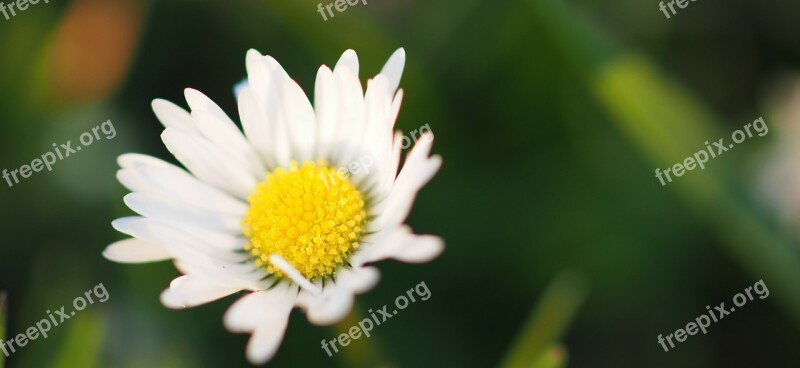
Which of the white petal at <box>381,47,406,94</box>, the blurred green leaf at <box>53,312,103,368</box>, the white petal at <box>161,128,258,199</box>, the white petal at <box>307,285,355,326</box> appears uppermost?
the white petal at <box>161,128,258,199</box>

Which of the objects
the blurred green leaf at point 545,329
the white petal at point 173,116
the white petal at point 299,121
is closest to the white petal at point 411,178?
the white petal at point 299,121

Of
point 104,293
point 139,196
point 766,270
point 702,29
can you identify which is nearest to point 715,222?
point 766,270

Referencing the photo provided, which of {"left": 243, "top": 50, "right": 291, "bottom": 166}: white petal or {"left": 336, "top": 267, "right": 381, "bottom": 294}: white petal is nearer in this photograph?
{"left": 336, "top": 267, "right": 381, "bottom": 294}: white petal

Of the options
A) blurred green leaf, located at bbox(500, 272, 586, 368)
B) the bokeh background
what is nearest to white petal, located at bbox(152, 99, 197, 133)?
the bokeh background

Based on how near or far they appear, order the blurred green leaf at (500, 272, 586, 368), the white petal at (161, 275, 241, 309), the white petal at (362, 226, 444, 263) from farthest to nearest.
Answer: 1. the blurred green leaf at (500, 272, 586, 368)
2. the white petal at (161, 275, 241, 309)
3. the white petal at (362, 226, 444, 263)

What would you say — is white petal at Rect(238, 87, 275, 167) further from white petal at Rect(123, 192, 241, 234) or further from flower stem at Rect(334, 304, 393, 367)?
flower stem at Rect(334, 304, 393, 367)

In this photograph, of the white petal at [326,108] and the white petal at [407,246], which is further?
the white petal at [326,108]

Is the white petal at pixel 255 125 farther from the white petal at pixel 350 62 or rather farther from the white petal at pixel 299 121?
the white petal at pixel 350 62
